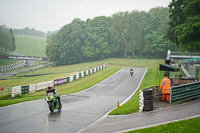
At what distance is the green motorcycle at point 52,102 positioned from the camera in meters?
13.3

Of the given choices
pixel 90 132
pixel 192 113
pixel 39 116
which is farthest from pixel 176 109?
pixel 39 116

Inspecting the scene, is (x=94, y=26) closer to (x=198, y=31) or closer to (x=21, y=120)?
(x=198, y=31)

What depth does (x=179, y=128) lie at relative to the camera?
26.5 feet

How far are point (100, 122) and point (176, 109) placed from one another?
428 centimetres

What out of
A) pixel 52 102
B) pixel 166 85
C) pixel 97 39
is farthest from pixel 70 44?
pixel 166 85

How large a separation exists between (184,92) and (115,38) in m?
73.2

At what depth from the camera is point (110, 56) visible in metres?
93.1

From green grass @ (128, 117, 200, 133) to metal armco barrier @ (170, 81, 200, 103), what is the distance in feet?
13.1

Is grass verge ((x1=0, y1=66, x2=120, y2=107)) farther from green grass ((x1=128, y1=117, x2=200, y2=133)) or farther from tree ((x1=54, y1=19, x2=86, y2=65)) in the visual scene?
tree ((x1=54, y1=19, x2=86, y2=65))

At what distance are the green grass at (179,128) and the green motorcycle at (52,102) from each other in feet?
21.8

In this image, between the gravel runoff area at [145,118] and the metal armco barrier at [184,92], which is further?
the metal armco barrier at [184,92]

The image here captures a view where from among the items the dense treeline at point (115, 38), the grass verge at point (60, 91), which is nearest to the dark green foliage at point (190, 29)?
the grass verge at point (60, 91)

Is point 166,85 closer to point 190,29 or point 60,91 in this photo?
point 60,91

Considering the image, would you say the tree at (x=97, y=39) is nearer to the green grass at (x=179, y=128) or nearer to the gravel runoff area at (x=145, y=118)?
the gravel runoff area at (x=145, y=118)
